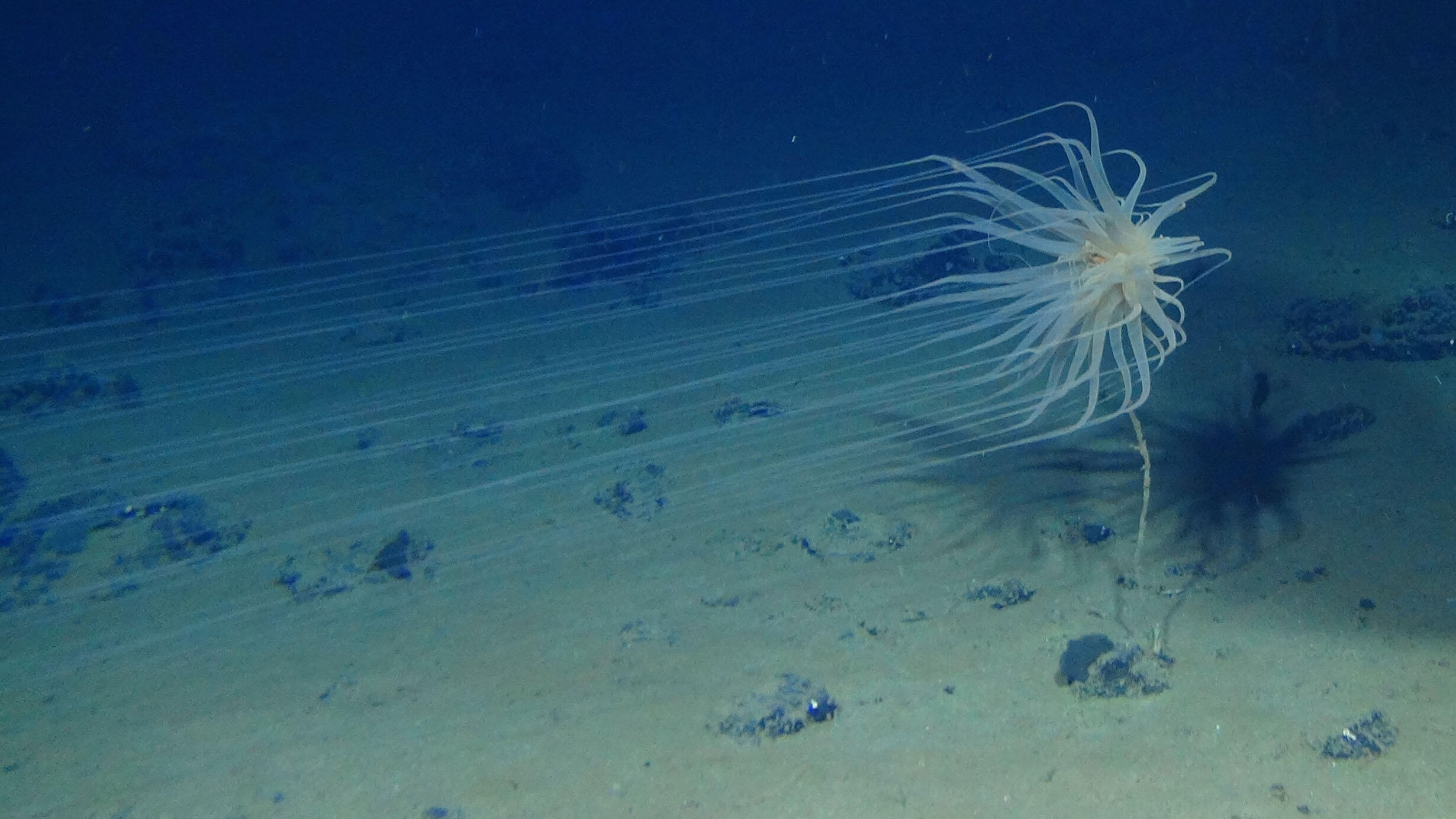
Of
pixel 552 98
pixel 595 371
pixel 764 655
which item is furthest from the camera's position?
pixel 552 98

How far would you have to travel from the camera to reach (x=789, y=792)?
427 cm

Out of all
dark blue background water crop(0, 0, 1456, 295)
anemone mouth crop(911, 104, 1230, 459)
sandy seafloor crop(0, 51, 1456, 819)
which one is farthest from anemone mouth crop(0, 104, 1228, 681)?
dark blue background water crop(0, 0, 1456, 295)

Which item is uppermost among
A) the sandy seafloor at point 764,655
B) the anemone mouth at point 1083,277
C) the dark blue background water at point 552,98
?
the dark blue background water at point 552,98

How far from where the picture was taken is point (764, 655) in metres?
5.58

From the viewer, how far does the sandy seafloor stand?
4.29 meters

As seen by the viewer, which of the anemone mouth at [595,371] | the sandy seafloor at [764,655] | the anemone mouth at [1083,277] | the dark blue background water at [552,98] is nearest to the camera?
the sandy seafloor at [764,655]

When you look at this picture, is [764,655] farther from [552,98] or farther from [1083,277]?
[552,98]

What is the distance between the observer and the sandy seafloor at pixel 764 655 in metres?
4.29

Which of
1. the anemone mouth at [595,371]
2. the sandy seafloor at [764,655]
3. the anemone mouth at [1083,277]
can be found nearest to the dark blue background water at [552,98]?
the anemone mouth at [595,371]

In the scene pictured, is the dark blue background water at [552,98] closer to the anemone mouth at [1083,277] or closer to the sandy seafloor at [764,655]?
the sandy seafloor at [764,655]

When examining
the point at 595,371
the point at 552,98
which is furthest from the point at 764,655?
the point at 552,98

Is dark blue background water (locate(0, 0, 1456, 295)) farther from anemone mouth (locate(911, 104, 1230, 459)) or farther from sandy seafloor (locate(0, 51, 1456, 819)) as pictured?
anemone mouth (locate(911, 104, 1230, 459))

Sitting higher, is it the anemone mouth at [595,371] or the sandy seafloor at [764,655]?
the anemone mouth at [595,371]

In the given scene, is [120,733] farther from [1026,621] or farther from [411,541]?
[1026,621]
